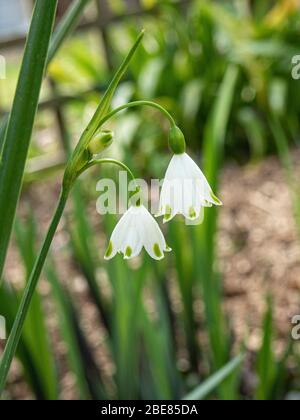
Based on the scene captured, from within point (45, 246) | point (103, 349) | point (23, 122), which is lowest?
point (103, 349)

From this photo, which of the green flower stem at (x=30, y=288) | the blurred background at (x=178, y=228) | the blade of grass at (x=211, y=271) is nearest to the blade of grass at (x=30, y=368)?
the blurred background at (x=178, y=228)

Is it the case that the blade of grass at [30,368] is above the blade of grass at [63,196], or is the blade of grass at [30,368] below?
below

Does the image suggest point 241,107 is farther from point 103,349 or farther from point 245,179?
point 103,349

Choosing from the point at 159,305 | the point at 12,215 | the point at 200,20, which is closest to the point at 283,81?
the point at 200,20

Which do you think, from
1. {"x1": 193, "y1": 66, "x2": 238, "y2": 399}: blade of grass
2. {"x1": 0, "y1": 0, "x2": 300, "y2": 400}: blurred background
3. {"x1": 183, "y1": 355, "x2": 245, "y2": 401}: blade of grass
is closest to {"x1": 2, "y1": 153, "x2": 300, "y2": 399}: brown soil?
{"x1": 0, "y1": 0, "x2": 300, "y2": 400}: blurred background

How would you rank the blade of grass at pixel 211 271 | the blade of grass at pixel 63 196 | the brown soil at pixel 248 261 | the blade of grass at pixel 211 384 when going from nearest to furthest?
1. the blade of grass at pixel 63 196
2. the blade of grass at pixel 211 384
3. the blade of grass at pixel 211 271
4. the brown soil at pixel 248 261

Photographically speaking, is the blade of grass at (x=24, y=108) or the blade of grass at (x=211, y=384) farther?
the blade of grass at (x=211, y=384)

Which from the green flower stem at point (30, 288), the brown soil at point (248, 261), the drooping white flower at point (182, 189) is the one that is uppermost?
the drooping white flower at point (182, 189)

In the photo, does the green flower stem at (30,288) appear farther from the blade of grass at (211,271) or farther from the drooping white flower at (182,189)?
the blade of grass at (211,271)

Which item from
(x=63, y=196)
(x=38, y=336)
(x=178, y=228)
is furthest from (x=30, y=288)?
(x=178, y=228)
